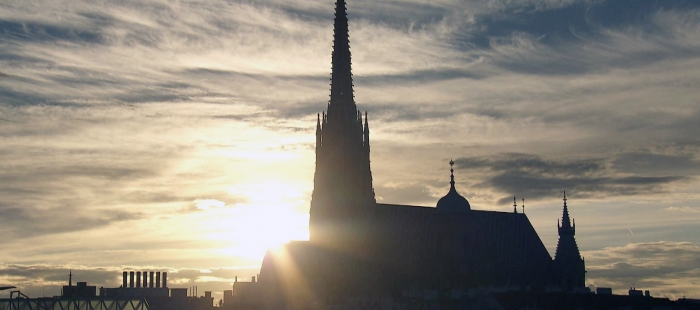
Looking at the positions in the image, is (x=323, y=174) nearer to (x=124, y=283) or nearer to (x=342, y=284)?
(x=342, y=284)

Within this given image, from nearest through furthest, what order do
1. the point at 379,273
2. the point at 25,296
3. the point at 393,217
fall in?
the point at 25,296 < the point at 379,273 < the point at 393,217

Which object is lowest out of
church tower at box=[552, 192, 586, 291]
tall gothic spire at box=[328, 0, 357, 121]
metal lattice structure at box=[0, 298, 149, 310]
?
metal lattice structure at box=[0, 298, 149, 310]

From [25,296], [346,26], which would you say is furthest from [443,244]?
[25,296]

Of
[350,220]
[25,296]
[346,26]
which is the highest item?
[346,26]

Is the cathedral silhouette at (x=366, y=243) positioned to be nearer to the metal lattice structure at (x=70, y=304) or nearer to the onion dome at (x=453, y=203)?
the onion dome at (x=453, y=203)

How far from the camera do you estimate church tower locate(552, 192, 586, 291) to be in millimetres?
163000

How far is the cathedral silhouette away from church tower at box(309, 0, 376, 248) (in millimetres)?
113

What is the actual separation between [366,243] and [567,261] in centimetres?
4007

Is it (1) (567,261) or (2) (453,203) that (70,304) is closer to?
(2) (453,203)

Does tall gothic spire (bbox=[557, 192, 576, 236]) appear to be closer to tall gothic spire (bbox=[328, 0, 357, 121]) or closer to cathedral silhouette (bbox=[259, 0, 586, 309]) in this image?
cathedral silhouette (bbox=[259, 0, 586, 309])

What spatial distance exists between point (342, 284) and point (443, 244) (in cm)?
Result: 1688

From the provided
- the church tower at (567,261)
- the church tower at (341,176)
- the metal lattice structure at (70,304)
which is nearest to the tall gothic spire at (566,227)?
the church tower at (567,261)

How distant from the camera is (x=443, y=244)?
485ft

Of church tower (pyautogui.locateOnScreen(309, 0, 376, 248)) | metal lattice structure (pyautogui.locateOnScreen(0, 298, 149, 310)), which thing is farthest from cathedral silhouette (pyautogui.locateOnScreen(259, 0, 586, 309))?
metal lattice structure (pyautogui.locateOnScreen(0, 298, 149, 310))
